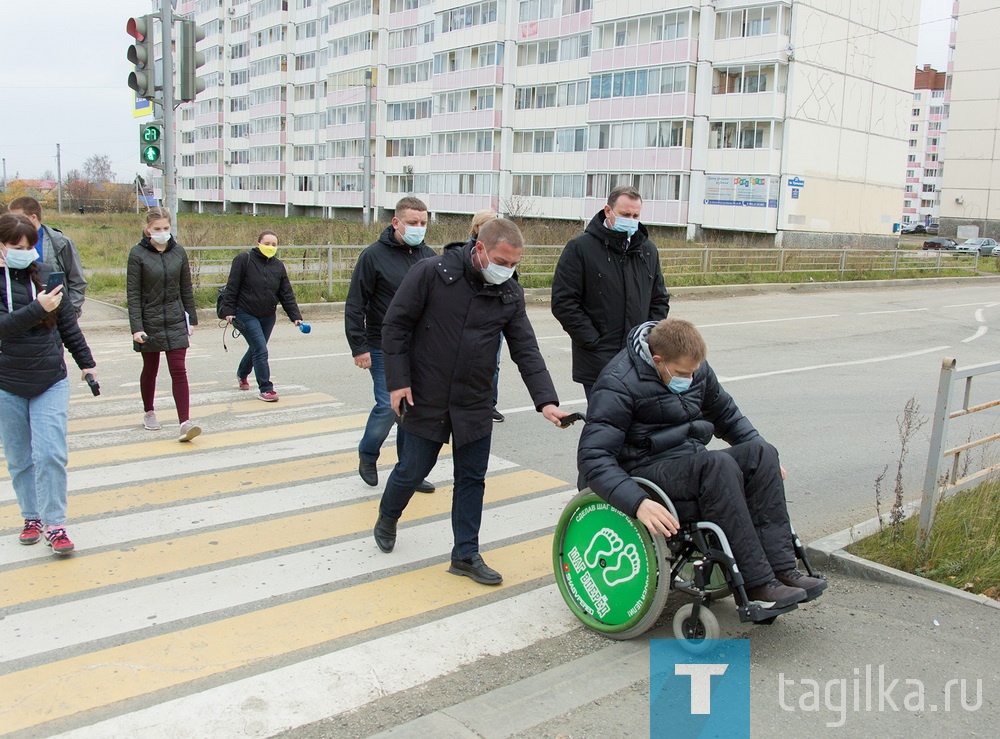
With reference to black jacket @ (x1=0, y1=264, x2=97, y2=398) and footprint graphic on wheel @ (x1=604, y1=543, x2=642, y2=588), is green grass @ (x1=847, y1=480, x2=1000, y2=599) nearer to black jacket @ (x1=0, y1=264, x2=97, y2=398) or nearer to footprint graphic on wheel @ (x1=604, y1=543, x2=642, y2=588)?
footprint graphic on wheel @ (x1=604, y1=543, x2=642, y2=588)

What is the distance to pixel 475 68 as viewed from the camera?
59656 millimetres

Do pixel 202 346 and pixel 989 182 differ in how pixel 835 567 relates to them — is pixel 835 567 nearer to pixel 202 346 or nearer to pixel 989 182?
pixel 202 346

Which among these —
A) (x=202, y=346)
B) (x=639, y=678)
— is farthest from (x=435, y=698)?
(x=202, y=346)

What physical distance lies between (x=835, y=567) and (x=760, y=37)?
44609 mm

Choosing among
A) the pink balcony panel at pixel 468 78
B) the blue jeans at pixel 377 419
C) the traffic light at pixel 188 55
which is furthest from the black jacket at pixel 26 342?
the pink balcony panel at pixel 468 78

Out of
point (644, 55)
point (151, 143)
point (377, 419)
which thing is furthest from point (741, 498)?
point (644, 55)

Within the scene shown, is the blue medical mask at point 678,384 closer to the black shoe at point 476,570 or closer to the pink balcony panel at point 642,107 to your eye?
the black shoe at point 476,570

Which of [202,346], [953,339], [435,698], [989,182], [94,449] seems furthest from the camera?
[989,182]

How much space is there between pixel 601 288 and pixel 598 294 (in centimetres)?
4

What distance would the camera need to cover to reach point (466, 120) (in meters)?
60.8

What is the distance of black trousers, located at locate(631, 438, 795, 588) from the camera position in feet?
12.5

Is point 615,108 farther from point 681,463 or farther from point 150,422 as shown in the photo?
point 681,463

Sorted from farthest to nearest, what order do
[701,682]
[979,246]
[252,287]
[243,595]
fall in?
[979,246]
[252,287]
[243,595]
[701,682]

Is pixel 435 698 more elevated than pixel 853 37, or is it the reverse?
pixel 853 37
